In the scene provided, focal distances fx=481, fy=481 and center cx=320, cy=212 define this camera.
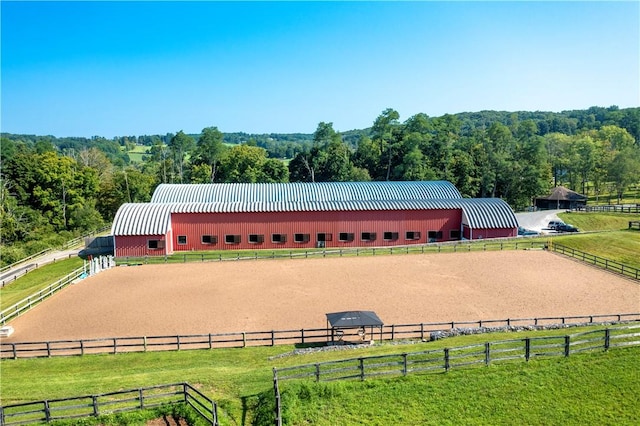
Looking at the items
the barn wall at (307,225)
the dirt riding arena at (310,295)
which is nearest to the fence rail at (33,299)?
the dirt riding arena at (310,295)

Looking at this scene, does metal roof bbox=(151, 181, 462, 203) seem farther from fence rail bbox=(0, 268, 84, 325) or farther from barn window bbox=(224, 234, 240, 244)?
fence rail bbox=(0, 268, 84, 325)

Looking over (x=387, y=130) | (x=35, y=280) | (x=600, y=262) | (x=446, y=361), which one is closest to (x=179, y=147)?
(x=387, y=130)

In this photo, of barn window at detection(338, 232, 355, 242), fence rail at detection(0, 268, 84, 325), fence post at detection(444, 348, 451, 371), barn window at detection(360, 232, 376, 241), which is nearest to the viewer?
fence post at detection(444, 348, 451, 371)

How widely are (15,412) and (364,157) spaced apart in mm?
77825

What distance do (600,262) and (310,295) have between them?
930 inches

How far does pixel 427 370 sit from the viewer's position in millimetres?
16484

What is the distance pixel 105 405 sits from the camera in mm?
14844

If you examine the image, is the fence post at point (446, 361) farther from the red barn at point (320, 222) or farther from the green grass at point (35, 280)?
the red barn at point (320, 222)

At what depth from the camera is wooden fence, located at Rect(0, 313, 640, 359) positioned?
2123 cm

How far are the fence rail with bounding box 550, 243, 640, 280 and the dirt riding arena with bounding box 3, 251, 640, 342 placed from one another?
4.27 feet

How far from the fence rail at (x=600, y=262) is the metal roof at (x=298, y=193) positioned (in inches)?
610

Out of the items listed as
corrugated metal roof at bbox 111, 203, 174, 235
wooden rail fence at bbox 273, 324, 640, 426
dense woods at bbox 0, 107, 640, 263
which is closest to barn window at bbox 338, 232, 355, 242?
corrugated metal roof at bbox 111, 203, 174, 235

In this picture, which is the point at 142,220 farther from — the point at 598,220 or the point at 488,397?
the point at 598,220

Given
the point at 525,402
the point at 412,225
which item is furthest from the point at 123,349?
the point at 412,225
